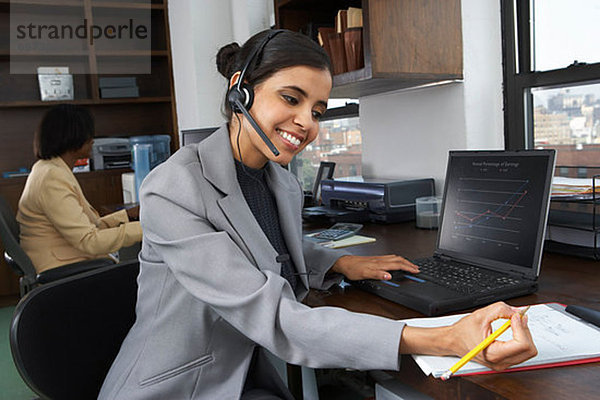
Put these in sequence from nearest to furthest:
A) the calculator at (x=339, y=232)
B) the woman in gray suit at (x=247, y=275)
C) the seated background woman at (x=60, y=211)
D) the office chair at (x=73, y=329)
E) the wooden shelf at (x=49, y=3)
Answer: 1. the woman in gray suit at (x=247, y=275)
2. the office chair at (x=73, y=329)
3. the calculator at (x=339, y=232)
4. the seated background woman at (x=60, y=211)
5. the wooden shelf at (x=49, y=3)

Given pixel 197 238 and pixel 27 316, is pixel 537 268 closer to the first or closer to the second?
pixel 197 238

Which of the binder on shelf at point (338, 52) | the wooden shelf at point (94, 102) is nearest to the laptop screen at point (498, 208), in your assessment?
the binder on shelf at point (338, 52)

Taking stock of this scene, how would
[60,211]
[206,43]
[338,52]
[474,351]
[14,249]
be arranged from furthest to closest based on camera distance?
[206,43]
[60,211]
[14,249]
[338,52]
[474,351]

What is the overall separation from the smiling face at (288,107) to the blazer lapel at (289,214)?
167 millimetres

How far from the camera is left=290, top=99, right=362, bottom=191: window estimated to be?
2861mm

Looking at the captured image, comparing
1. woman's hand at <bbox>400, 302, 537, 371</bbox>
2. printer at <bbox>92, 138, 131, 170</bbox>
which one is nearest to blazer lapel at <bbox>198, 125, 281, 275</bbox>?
woman's hand at <bbox>400, 302, 537, 371</bbox>

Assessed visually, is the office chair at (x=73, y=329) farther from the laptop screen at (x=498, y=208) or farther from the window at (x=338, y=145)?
the window at (x=338, y=145)

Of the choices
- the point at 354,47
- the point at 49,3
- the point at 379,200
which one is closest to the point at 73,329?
the point at 379,200

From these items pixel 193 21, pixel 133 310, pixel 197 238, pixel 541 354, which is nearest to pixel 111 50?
pixel 193 21

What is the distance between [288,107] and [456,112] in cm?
102

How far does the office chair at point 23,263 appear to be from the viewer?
2.38m

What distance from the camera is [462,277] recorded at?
1.11m

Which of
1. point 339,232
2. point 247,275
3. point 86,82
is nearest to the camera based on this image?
point 247,275

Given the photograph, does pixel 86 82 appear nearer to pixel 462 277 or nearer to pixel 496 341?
pixel 462 277
